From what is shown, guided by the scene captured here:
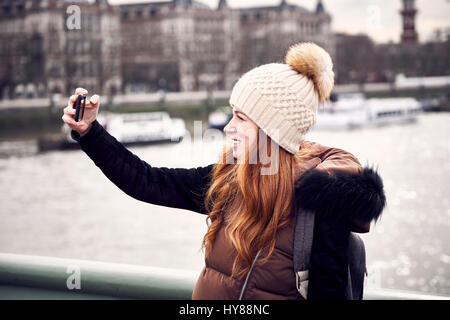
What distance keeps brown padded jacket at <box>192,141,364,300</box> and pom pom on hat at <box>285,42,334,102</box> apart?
0.21ft

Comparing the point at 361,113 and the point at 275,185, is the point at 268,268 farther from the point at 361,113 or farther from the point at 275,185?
the point at 361,113

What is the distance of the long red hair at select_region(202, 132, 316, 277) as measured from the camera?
0.53 metres

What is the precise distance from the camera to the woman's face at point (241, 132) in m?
0.56

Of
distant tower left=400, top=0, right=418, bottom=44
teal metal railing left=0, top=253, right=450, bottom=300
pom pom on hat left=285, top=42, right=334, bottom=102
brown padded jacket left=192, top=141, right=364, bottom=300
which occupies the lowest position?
teal metal railing left=0, top=253, right=450, bottom=300

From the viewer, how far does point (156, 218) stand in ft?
22.7

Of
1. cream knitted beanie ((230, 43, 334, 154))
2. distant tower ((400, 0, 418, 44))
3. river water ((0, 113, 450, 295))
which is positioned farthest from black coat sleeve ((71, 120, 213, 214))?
distant tower ((400, 0, 418, 44))

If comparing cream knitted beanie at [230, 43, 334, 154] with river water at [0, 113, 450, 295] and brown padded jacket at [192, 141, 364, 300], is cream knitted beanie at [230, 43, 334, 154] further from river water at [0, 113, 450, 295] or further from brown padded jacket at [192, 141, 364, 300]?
river water at [0, 113, 450, 295]

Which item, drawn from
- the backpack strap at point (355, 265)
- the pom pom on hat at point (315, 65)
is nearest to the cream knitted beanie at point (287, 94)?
the pom pom on hat at point (315, 65)

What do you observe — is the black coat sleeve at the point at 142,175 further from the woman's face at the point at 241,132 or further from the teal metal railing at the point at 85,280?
the teal metal railing at the point at 85,280

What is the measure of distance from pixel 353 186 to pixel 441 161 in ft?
30.8

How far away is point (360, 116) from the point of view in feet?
41.2

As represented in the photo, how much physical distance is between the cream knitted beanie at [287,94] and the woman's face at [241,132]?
0.01 m

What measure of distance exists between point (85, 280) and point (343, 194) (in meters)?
0.49

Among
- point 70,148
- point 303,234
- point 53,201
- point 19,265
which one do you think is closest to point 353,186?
point 303,234
